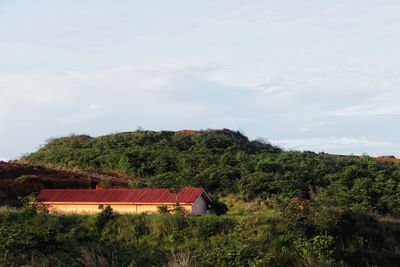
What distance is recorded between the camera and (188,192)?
915 inches

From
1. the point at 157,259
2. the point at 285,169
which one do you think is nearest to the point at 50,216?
the point at 157,259

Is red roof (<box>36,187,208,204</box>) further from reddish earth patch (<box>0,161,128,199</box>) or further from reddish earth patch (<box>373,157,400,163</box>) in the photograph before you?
reddish earth patch (<box>373,157,400,163</box>)

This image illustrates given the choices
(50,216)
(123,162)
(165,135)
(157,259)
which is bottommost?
(157,259)

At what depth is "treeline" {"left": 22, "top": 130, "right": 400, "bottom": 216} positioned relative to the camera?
30844mm

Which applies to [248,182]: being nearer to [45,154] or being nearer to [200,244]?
[200,244]

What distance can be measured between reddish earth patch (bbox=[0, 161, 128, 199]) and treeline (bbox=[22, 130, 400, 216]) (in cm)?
257

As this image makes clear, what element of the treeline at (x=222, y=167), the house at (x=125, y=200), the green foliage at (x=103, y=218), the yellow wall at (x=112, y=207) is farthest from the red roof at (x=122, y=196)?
the treeline at (x=222, y=167)

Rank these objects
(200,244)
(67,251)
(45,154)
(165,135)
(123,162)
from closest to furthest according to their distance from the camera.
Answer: (67,251) → (200,244) → (123,162) → (45,154) → (165,135)

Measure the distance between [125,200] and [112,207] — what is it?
0.62 m

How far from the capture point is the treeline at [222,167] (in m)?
30.8

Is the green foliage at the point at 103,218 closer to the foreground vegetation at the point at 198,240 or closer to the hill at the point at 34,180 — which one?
the foreground vegetation at the point at 198,240

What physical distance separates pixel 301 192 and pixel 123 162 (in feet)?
49.2

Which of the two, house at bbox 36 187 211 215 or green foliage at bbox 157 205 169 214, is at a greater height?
house at bbox 36 187 211 215

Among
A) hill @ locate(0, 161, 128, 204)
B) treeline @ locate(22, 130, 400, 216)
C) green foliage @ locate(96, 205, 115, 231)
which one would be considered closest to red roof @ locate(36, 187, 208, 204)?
hill @ locate(0, 161, 128, 204)
